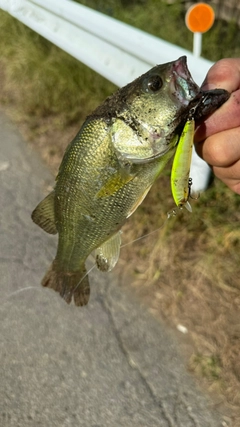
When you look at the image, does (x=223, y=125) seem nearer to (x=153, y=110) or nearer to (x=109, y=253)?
(x=153, y=110)

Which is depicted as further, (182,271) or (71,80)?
(71,80)

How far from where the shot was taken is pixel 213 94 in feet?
4.83

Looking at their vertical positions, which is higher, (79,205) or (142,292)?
(79,205)

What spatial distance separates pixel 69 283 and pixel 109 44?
1987 millimetres

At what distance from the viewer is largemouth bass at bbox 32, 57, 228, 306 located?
147 cm

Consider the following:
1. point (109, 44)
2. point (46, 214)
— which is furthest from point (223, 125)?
point (109, 44)

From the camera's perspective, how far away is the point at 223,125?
1.59 meters

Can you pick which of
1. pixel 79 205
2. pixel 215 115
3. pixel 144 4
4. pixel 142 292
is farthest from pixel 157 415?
pixel 144 4

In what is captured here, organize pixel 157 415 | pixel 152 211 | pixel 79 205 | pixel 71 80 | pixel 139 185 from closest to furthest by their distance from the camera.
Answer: pixel 139 185
pixel 79 205
pixel 157 415
pixel 152 211
pixel 71 80

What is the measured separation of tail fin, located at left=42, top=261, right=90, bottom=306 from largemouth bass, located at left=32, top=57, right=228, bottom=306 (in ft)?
1.10

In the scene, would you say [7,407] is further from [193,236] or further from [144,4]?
[144,4]

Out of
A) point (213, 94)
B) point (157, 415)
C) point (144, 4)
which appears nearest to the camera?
point (213, 94)

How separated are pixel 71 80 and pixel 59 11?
67 centimetres

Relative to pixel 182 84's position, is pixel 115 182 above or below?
below
